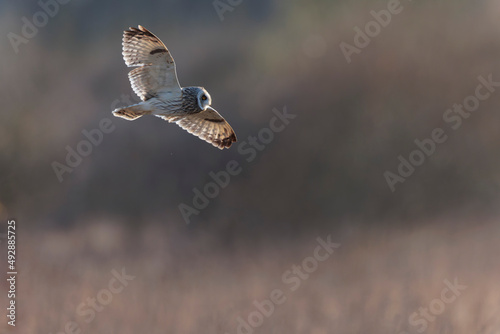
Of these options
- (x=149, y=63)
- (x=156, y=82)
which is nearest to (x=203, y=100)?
(x=156, y=82)

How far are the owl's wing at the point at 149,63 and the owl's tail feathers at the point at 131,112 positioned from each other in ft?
0.59

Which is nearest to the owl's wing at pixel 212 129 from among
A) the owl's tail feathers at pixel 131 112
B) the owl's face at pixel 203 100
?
the owl's face at pixel 203 100

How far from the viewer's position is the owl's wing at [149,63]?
17.3ft

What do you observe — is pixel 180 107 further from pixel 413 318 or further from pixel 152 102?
pixel 413 318

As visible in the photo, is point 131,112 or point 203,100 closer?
point 131,112

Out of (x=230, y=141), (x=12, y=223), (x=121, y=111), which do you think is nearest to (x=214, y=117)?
(x=230, y=141)

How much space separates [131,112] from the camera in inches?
201

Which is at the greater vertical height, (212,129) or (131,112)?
(212,129)

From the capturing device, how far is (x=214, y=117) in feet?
18.5

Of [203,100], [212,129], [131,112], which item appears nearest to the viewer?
[131,112]

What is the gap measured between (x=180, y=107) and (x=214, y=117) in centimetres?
38

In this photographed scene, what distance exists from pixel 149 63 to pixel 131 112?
48 cm

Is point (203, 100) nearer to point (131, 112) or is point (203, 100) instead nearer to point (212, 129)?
point (212, 129)

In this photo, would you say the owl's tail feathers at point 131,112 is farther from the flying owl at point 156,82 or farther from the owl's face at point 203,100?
the owl's face at point 203,100
